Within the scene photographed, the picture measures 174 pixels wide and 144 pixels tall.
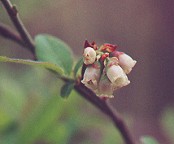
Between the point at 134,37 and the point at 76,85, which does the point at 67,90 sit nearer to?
the point at 76,85

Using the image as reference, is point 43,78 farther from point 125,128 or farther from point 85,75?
point 85,75

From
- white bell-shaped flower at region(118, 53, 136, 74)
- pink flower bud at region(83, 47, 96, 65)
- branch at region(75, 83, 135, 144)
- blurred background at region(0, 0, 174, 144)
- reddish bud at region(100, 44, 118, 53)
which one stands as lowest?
blurred background at region(0, 0, 174, 144)

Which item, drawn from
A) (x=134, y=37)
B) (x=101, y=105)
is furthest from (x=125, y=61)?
(x=134, y=37)

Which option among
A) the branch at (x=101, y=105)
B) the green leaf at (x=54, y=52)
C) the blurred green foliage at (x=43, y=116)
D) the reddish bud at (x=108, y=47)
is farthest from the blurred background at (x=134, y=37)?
the reddish bud at (x=108, y=47)

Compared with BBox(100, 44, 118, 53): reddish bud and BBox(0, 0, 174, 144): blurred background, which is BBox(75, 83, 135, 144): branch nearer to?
BBox(100, 44, 118, 53): reddish bud

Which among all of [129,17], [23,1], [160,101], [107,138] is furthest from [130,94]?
[107,138]

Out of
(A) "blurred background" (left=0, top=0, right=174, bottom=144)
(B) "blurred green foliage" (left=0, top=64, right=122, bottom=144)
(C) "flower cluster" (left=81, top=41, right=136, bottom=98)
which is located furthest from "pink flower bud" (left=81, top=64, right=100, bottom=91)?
(A) "blurred background" (left=0, top=0, right=174, bottom=144)
